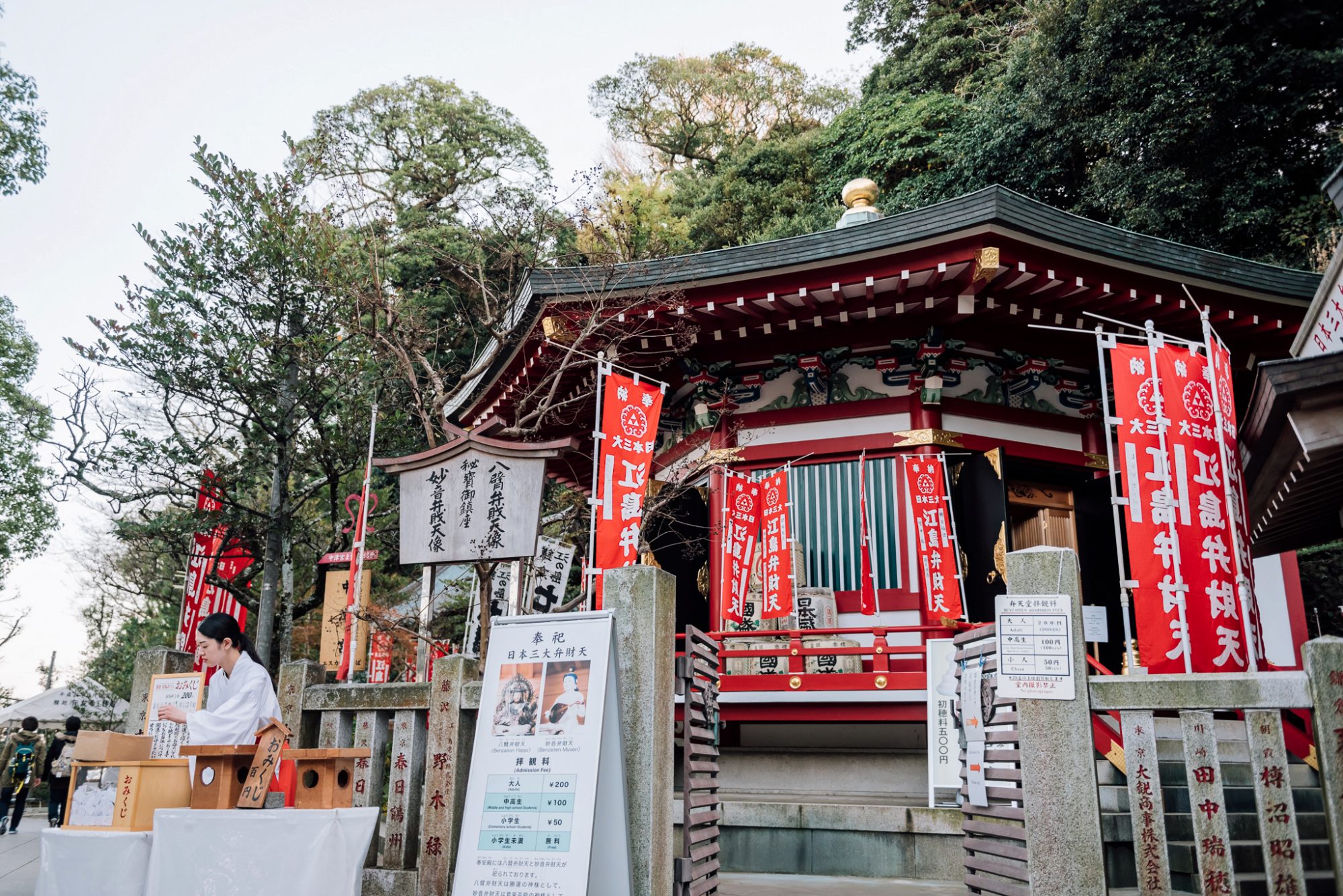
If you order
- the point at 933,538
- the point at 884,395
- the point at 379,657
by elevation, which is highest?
the point at 884,395

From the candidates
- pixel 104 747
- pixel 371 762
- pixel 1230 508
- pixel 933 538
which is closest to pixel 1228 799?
pixel 1230 508

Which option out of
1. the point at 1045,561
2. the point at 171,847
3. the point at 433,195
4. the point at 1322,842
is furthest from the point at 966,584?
the point at 433,195

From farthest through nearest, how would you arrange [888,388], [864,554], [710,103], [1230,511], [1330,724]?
[710,103], [888,388], [864,554], [1230,511], [1330,724]

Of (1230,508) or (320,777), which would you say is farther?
(1230,508)

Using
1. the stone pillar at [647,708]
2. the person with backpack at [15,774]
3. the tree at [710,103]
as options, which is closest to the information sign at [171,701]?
the stone pillar at [647,708]

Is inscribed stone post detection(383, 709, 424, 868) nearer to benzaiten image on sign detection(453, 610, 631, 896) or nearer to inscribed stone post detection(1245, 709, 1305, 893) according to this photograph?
benzaiten image on sign detection(453, 610, 631, 896)

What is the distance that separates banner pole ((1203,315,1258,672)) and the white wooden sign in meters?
5.26

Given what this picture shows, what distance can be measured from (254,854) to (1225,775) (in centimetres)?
664

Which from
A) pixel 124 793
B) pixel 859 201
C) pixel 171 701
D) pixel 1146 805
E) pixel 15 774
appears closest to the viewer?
pixel 1146 805

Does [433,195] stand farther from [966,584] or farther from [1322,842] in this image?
[1322,842]

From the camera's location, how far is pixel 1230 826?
20.6 ft

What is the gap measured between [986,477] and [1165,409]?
293 cm

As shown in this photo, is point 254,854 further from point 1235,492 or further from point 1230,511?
point 1235,492

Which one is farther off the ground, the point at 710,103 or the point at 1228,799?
the point at 710,103
